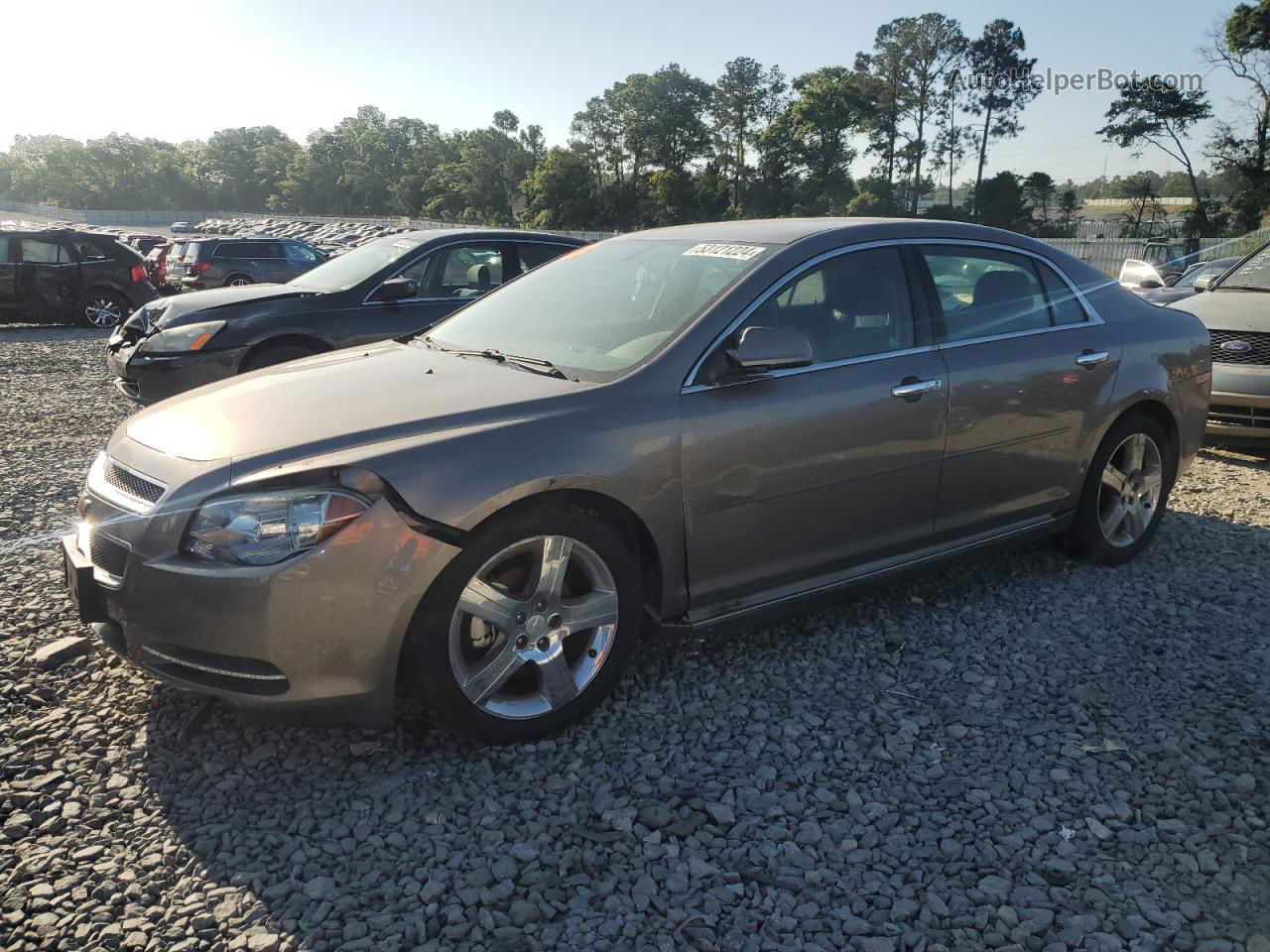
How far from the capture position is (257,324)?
7051 mm

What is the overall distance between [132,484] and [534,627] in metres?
1.32

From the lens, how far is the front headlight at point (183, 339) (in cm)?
701

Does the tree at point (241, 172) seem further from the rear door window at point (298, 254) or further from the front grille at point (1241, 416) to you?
the front grille at point (1241, 416)

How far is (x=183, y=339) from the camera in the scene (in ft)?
23.1

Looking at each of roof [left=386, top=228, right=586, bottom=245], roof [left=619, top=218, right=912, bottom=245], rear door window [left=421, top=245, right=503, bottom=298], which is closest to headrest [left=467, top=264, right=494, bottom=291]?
rear door window [left=421, top=245, right=503, bottom=298]

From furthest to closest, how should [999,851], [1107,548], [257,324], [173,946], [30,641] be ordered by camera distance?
1. [257,324]
2. [1107,548]
3. [30,641]
4. [999,851]
5. [173,946]

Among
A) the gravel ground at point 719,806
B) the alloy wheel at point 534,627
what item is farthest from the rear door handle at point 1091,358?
the alloy wheel at point 534,627

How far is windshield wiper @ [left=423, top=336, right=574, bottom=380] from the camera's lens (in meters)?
3.31

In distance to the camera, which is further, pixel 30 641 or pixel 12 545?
pixel 12 545

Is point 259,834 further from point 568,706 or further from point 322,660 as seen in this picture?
point 568,706

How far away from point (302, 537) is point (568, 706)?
3.32 ft

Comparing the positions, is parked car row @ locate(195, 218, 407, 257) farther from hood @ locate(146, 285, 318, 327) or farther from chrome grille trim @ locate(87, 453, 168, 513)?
chrome grille trim @ locate(87, 453, 168, 513)

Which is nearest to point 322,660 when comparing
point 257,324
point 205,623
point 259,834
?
point 205,623

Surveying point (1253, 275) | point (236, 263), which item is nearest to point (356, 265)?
point (1253, 275)
